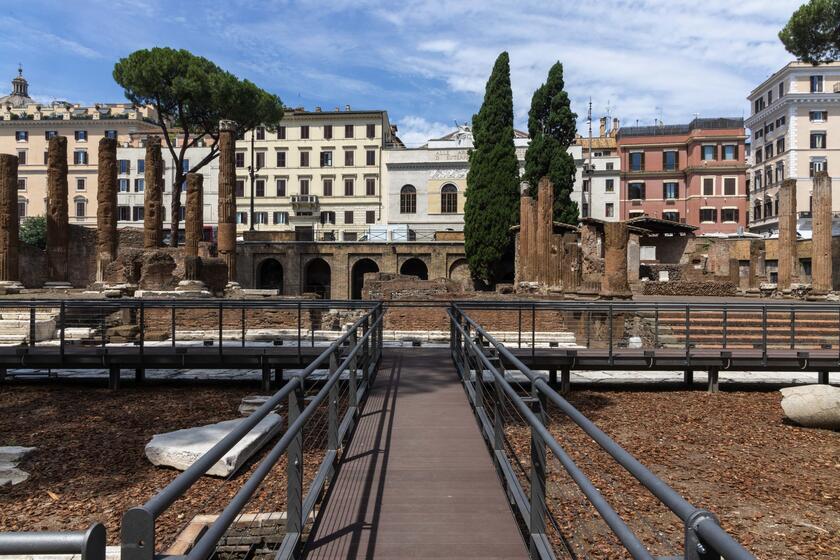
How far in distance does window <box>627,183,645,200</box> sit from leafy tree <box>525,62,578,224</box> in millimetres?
20545

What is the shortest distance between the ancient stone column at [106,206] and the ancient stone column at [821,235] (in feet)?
99.4

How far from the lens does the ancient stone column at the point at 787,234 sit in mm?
27672

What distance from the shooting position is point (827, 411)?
9547 mm

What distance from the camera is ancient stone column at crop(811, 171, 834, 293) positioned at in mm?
24875

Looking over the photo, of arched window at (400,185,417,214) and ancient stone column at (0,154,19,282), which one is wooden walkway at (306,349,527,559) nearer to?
ancient stone column at (0,154,19,282)

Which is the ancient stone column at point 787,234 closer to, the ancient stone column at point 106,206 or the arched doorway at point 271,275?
the ancient stone column at point 106,206

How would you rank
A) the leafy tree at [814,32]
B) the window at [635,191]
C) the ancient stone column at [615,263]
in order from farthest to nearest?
1. the window at [635,191]
2. the leafy tree at [814,32]
3. the ancient stone column at [615,263]

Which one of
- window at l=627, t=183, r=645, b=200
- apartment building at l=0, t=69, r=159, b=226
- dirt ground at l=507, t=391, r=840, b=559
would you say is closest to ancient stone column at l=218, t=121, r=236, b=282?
dirt ground at l=507, t=391, r=840, b=559

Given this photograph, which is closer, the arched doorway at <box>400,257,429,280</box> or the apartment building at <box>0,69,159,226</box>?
the arched doorway at <box>400,257,429,280</box>

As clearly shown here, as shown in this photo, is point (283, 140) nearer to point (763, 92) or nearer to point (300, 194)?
point (300, 194)

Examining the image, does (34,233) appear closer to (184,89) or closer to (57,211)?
(184,89)

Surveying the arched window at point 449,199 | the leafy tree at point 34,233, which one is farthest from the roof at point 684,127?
the leafy tree at point 34,233

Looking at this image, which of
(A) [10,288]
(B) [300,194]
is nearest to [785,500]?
(A) [10,288]

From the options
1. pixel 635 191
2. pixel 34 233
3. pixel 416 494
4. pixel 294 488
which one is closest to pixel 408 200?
pixel 635 191
